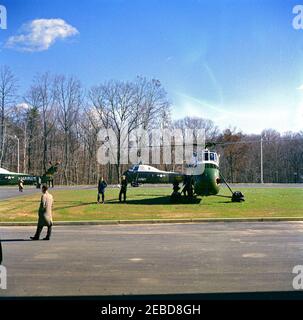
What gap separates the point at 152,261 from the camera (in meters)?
8.81

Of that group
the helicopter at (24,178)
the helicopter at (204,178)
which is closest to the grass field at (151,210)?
the helicopter at (204,178)

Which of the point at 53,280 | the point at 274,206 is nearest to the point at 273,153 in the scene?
the point at 274,206

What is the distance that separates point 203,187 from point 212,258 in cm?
Result: 1253

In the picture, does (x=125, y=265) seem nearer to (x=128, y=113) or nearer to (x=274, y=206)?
(x=274, y=206)

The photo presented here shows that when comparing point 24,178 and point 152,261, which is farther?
point 24,178

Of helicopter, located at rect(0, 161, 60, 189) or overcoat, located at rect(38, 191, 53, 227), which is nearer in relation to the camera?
overcoat, located at rect(38, 191, 53, 227)

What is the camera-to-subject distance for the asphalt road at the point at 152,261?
267 inches

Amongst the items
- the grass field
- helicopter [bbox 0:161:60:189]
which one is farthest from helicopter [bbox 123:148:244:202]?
helicopter [bbox 0:161:60:189]

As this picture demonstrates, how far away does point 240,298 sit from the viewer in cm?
611

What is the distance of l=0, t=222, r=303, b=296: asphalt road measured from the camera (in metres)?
6.77

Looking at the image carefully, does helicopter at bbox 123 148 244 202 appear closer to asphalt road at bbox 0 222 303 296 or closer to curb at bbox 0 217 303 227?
curb at bbox 0 217 303 227

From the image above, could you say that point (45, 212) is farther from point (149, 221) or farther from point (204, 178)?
point (204, 178)

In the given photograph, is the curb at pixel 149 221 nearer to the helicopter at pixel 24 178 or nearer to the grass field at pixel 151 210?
the grass field at pixel 151 210

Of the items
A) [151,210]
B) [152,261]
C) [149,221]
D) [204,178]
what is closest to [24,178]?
[151,210]
